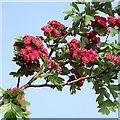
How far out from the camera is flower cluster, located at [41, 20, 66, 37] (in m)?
4.27

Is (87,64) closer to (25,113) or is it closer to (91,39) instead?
(91,39)

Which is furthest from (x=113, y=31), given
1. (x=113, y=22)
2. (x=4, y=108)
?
(x=4, y=108)

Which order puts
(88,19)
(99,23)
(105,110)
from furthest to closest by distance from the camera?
(99,23), (105,110), (88,19)

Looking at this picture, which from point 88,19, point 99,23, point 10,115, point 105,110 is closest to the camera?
point 10,115

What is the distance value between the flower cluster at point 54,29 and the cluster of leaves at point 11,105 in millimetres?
1200

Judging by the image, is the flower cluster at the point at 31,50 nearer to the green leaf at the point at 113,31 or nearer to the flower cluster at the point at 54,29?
the flower cluster at the point at 54,29

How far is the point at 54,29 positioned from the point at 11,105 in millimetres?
1502

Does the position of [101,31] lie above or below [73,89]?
above

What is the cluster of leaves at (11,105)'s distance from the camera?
3600 mm

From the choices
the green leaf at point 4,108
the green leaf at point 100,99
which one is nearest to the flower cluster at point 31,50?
the green leaf at point 4,108

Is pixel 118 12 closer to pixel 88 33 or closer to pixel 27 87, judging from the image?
pixel 88 33

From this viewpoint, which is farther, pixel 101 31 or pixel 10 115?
pixel 101 31

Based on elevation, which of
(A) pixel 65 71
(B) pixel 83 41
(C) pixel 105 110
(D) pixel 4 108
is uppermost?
(B) pixel 83 41

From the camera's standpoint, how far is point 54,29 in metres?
4.33
